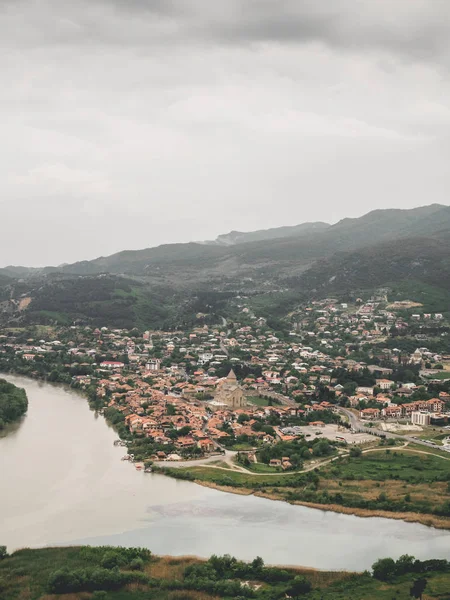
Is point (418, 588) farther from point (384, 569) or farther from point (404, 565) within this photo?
point (404, 565)

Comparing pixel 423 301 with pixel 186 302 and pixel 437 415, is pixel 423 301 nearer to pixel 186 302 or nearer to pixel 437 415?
pixel 186 302

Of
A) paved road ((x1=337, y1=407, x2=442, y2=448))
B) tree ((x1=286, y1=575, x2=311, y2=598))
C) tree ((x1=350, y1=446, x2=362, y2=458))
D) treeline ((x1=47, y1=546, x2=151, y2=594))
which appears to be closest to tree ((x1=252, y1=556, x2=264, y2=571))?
tree ((x1=286, y1=575, x2=311, y2=598))

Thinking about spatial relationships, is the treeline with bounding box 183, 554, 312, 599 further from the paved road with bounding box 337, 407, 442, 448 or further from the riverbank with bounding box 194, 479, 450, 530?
the paved road with bounding box 337, 407, 442, 448

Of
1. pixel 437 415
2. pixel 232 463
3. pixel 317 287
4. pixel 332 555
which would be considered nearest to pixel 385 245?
pixel 317 287

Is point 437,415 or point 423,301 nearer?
point 437,415

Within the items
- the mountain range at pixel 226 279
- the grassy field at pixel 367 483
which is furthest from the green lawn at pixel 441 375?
the mountain range at pixel 226 279

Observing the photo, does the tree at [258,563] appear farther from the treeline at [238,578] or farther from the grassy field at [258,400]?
the grassy field at [258,400]
